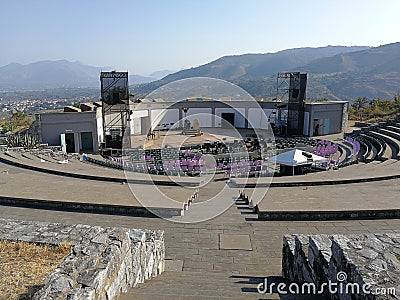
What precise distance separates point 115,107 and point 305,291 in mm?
22609

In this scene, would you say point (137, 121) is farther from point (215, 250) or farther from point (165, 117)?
point (215, 250)

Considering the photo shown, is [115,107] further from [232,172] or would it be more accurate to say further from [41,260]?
[41,260]

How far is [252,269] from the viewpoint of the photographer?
5551 mm

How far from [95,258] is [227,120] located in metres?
31.0

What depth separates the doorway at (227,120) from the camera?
3357 centimetres

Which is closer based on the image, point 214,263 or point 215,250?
point 214,263

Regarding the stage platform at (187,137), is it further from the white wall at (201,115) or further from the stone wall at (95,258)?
the stone wall at (95,258)

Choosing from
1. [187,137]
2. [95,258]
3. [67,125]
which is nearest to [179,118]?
[187,137]

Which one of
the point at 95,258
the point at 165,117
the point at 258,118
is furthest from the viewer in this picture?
the point at 165,117

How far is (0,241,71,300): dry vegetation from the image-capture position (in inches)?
131

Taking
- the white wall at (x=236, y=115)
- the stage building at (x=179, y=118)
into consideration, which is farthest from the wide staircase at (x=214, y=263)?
the white wall at (x=236, y=115)

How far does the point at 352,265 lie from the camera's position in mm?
2938

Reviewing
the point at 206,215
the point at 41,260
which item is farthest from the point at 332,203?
the point at 41,260

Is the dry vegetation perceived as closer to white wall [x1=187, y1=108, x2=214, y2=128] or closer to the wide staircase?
the wide staircase
